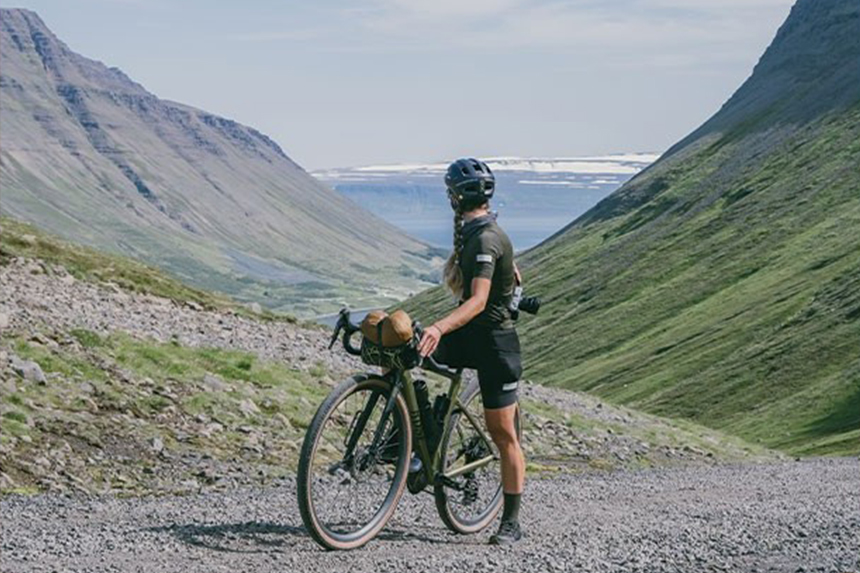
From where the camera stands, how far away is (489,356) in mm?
14062

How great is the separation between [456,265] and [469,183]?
965 millimetres

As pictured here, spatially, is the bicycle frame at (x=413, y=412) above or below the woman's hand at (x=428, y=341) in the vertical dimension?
below

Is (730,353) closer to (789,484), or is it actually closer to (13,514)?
(789,484)

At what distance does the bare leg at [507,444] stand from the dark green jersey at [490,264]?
1071mm

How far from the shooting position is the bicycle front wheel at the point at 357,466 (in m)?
13.3

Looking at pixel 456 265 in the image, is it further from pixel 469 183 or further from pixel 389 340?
pixel 389 340

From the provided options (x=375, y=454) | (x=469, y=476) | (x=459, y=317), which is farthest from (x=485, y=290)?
(x=469, y=476)

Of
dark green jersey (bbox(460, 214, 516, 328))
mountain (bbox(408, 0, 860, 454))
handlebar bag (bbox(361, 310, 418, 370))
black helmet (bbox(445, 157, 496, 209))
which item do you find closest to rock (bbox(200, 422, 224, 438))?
handlebar bag (bbox(361, 310, 418, 370))

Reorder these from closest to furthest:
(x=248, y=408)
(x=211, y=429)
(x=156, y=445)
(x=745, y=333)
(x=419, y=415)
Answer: (x=419, y=415) < (x=156, y=445) < (x=211, y=429) < (x=248, y=408) < (x=745, y=333)

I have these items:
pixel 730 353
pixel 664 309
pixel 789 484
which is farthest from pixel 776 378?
pixel 789 484

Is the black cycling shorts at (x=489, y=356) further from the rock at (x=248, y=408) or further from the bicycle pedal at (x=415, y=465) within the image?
the rock at (x=248, y=408)

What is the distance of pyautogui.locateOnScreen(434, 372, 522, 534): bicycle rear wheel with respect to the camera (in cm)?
1486

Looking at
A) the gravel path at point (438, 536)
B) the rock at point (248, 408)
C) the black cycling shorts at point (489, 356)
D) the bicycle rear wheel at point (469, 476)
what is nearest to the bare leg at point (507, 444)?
the black cycling shorts at point (489, 356)

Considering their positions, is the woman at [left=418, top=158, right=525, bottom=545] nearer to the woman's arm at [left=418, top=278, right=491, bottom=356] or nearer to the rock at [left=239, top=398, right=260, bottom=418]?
the woman's arm at [left=418, top=278, right=491, bottom=356]
